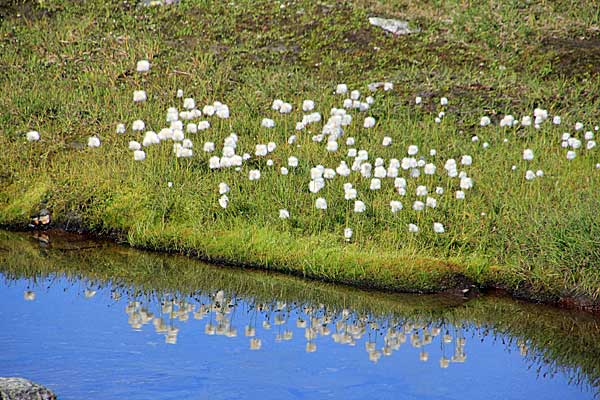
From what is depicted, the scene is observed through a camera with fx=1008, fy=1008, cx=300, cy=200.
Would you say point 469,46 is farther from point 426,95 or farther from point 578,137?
point 578,137

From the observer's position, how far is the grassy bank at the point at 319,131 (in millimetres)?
9547

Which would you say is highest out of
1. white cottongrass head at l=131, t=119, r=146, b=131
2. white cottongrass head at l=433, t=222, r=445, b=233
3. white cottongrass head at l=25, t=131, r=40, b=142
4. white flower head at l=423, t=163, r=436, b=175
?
white cottongrass head at l=131, t=119, r=146, b=131

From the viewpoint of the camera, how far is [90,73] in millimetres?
14492

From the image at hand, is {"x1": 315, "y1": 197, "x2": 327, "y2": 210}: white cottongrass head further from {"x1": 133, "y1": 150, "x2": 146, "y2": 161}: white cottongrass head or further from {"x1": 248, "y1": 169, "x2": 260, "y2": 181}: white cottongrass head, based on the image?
{"x1": 133, "y1": 150, "x2": 146, "y2": 161}: white cottongrass head

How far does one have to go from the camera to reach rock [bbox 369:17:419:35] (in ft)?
52.6

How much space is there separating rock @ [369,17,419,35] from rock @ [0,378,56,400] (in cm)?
1080

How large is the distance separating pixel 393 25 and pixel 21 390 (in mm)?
11240

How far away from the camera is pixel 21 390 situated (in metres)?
6.23

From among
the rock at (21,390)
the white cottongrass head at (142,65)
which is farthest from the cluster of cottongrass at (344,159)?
the rock at (21,390)

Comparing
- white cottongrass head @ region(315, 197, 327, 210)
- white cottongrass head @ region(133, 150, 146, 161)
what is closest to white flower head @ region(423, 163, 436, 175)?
white cottongrass head @ region(315, 197, 327, 210)

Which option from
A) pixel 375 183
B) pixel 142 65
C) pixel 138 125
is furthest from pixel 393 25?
pixel 375 183

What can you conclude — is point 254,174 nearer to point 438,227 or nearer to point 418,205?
point 418,205

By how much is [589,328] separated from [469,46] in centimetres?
758

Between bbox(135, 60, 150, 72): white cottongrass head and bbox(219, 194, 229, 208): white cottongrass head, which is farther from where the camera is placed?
bbox(135, 60, 150, 72): white cottongrass head
